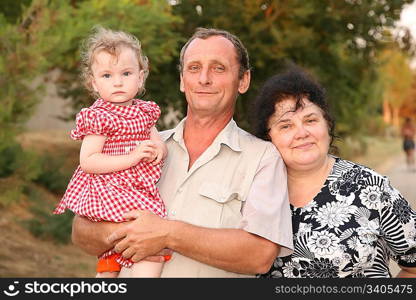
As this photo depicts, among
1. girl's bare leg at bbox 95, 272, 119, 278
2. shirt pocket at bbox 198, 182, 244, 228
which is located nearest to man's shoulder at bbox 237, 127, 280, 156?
shirt pocket at bbox 198, 182, 244, 228

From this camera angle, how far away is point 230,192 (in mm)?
3383

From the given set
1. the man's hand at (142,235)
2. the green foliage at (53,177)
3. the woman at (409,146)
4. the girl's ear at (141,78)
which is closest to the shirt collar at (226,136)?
the girl's ear at (141,78)

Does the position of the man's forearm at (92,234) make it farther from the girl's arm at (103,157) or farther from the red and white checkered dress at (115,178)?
the girl's arm at (103,157)

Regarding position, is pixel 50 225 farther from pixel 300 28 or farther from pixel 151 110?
pixel 151 110

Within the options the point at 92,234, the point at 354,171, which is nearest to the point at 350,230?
the point at 354,171

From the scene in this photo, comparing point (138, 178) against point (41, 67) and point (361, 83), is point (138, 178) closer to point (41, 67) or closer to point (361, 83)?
point (41, 67)

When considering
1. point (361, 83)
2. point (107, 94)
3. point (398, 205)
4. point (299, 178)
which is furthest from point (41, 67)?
point (361, 83)

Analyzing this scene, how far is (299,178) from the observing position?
11.9 feet

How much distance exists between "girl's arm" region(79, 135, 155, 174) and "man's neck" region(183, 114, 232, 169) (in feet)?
1.12

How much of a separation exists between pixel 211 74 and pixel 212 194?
25.5 inches

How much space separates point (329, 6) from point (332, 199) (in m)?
9.08

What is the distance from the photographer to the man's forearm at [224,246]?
3.21m

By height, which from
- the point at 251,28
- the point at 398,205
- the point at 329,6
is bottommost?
the point at 398,205

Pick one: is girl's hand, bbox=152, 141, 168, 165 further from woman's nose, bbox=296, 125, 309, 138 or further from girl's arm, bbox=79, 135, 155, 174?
woman's nose, bbox=296, 125, 309, 138
